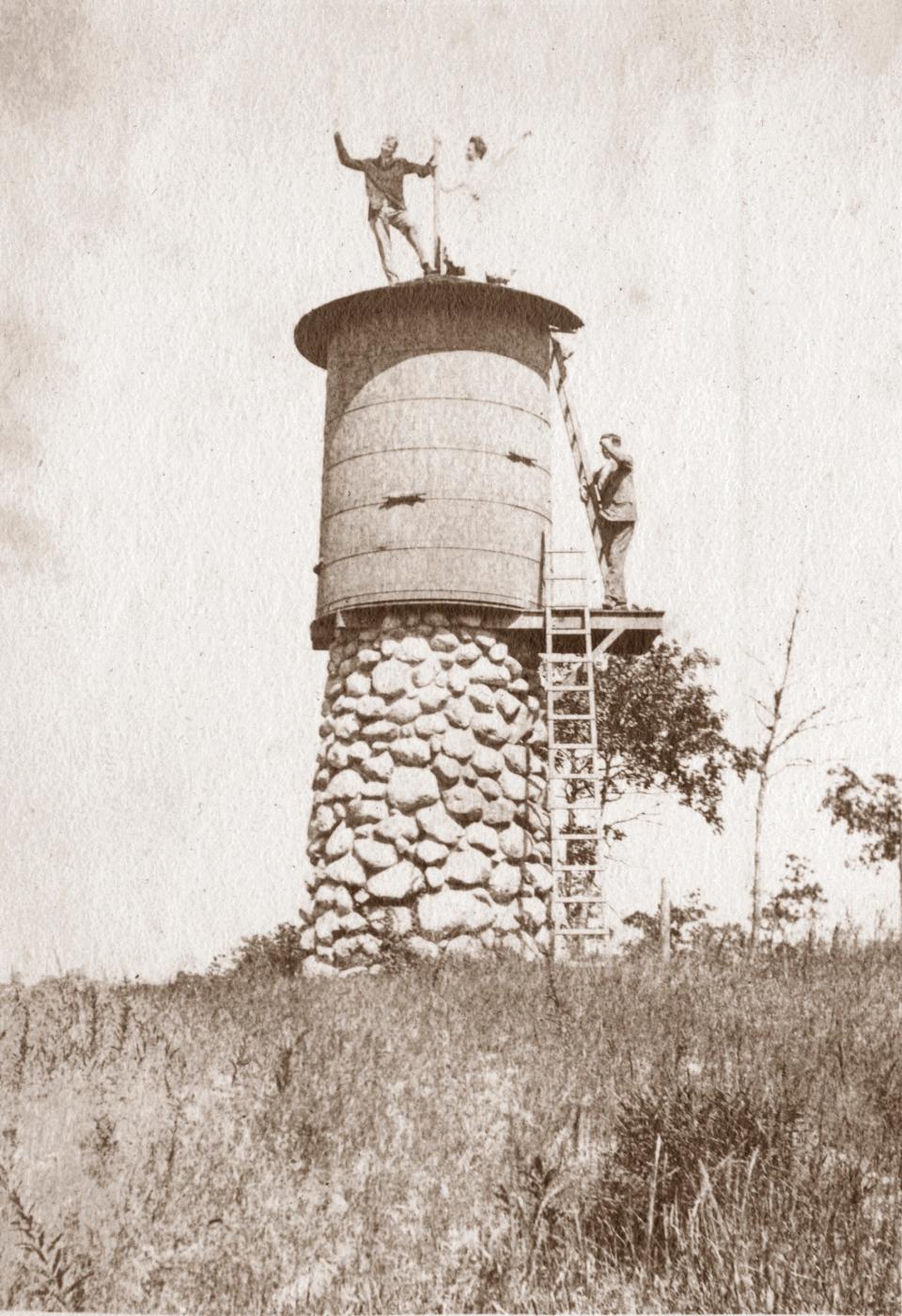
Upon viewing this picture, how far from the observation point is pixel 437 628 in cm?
1273

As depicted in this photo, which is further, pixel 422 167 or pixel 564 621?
pixel 564 621

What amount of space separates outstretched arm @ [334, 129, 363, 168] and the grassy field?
8.28 metres

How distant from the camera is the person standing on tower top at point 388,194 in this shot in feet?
41.4

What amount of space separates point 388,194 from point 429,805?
6.51 metres

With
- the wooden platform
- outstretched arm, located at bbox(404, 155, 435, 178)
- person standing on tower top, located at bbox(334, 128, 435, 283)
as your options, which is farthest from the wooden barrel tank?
outstretched arm, located at bbox(404, 155, 435, 178)

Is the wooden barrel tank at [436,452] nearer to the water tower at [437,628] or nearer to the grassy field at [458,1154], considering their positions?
the water tower at [437,628]

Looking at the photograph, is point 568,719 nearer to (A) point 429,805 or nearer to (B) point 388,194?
(A) point 429,805

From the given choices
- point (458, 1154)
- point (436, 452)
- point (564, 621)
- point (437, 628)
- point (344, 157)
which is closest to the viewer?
→ point (458, 1154)

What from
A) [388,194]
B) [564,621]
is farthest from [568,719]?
[388,194]

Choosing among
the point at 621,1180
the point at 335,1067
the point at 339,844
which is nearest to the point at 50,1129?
the point at 335,1067

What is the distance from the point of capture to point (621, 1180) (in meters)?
5.10

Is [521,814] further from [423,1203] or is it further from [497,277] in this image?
[423,1203]

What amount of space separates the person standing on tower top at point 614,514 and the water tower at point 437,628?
0.48m

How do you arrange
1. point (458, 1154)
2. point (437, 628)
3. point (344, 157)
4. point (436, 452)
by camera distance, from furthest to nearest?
point (436, 452) → point (437, 628) → point (344, 157) → point (458, 1154)
